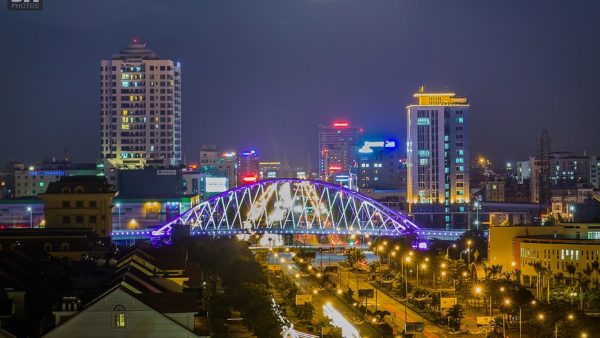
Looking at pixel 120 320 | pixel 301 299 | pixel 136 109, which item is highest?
pixel 136 109

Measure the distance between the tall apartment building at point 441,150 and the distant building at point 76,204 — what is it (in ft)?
208

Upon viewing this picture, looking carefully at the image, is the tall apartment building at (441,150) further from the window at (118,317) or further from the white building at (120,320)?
the window at (118,317)

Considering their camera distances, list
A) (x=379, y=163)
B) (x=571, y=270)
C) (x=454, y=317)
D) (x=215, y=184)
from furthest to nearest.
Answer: (x=379, y=163) < (x=215, y=184) < (x=571, y=270) < (x=454, y=317)

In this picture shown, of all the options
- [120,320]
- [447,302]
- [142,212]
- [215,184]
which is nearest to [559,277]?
[447,302]

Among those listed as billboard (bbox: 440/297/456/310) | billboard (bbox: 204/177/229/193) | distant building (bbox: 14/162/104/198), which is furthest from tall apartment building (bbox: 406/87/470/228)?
billboard (bbox: 440/297/456/310)

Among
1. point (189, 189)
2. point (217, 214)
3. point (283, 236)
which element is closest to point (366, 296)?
point (283, 236)

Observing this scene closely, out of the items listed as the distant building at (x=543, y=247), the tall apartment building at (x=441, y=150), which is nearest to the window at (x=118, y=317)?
the distant building at (x=543, y=247)

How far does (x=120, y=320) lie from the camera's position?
2606 cm

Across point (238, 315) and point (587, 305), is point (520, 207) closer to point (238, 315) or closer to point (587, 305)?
point (587, 305)

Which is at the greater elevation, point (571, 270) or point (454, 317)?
point (571, 270)

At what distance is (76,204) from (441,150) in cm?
6661

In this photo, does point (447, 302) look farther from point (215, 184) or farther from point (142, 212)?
point (215, 184)

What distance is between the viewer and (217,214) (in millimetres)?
135625

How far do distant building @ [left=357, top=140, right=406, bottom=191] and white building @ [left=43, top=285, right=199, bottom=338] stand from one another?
505 feet
